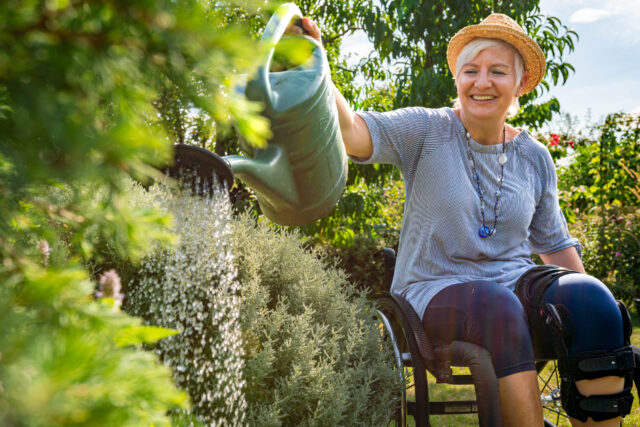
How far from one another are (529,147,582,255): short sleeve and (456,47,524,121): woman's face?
342 millimetres

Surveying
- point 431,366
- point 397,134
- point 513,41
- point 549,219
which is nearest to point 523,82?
point 513,41

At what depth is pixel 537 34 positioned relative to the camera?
15.6ft

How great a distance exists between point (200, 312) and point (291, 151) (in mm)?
976

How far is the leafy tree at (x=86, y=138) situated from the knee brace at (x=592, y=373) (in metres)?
1.59

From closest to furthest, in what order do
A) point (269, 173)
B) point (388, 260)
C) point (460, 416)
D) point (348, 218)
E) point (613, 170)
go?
point (269, 173), point (388, 260), point (460, 416), point (348, 218), point (613, 170)

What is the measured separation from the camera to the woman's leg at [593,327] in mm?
1653

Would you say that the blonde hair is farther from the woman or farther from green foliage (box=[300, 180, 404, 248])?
green foliage (box=[300, 180, 404, 248])

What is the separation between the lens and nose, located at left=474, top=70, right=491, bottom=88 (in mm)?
2115

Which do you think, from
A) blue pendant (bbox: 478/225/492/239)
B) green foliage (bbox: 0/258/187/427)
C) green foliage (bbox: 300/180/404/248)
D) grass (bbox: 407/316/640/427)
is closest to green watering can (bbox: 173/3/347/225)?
green foliage (bbox: 0/258/187/427)

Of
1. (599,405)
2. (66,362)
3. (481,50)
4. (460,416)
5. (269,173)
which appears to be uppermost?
(481,50)

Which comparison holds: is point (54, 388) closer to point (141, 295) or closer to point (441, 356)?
point (441, 356)

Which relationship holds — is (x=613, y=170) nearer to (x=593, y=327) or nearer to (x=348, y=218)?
(x=348, y=218)

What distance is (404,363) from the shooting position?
6.55 ft

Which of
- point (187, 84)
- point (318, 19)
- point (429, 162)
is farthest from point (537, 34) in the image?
point (187, 84)
